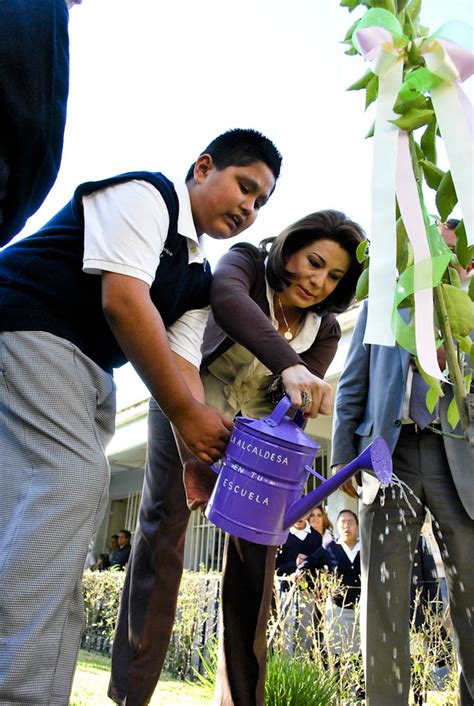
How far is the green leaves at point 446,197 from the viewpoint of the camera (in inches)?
33.7

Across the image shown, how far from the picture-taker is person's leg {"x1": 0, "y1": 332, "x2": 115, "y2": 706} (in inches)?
44.3

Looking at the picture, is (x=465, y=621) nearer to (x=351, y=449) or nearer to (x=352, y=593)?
(x=351, y=449)

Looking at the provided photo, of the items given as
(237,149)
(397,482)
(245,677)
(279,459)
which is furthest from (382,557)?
(237,149)

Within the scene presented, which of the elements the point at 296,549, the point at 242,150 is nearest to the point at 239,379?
the point at 242,150

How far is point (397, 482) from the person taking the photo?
→ 2.29 metres

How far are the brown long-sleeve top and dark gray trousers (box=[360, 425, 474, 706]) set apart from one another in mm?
517

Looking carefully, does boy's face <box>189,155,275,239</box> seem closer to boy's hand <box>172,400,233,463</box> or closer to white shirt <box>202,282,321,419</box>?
white shirt <box>202,282,321,419</box>

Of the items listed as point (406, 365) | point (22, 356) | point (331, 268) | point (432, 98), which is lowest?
point (22, 356)

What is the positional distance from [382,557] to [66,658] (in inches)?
53.3

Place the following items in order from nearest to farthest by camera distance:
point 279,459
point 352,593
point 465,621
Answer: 1. point 279,459
2. point 465,621
3. point 352,593

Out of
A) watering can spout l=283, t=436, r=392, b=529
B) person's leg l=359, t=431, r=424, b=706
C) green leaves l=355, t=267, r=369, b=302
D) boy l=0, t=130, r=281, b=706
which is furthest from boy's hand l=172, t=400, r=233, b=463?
person's leg l=359, t=431, r=424, b=706

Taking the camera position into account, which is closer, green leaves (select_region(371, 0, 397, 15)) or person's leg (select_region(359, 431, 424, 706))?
green leaves (select_region(371, 0, 397, 15))

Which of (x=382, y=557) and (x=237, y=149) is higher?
(x=237, y=149)

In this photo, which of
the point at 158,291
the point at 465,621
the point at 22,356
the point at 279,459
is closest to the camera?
the point at 22,356
